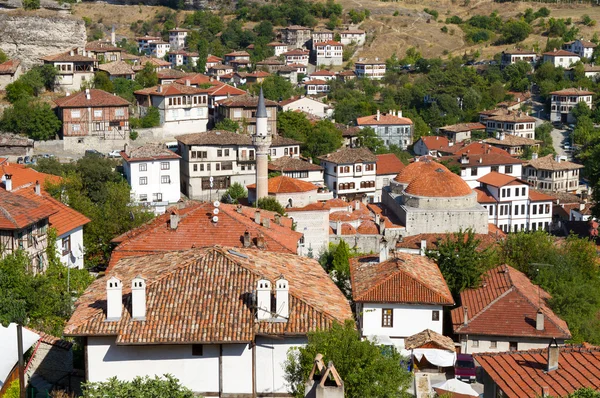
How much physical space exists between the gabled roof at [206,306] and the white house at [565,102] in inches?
2827

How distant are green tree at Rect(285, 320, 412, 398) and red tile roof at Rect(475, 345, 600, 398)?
1529 millimetres

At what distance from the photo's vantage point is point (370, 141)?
69438 mm

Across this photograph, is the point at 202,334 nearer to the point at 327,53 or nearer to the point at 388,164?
the point at 388,164

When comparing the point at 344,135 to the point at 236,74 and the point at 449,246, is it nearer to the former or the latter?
the point at 236,74

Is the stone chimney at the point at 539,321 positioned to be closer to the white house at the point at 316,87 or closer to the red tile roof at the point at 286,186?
the red tile roof at the point at 286,186

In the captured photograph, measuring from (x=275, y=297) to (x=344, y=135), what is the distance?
176 feet

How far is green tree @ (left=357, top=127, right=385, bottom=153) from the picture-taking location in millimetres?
69000

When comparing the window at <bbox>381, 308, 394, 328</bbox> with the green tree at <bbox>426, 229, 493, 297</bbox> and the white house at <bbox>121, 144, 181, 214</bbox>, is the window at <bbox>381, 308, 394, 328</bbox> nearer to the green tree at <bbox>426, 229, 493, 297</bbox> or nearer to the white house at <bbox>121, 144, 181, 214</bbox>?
the green tree at <bbox>426, 229, 493, 297</bbox>

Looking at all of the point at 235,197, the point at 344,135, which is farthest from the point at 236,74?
the point at 235,197

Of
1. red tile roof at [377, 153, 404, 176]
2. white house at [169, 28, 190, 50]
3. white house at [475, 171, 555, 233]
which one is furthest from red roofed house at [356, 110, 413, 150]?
white house at [169, 28, 190, 50]

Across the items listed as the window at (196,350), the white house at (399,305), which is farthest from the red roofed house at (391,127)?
the window at (196,350)

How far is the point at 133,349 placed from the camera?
51.1ft

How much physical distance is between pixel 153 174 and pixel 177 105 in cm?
1108

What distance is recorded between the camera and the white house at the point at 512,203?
5766 cm
